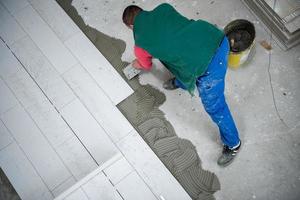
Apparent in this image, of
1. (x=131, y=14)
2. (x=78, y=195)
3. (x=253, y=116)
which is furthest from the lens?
(x=253, y=116)

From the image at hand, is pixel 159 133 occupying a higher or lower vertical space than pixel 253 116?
higher

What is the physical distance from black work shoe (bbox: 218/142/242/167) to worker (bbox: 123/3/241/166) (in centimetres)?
39

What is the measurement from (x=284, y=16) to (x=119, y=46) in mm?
1365

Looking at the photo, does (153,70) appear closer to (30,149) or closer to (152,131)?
(152,131)

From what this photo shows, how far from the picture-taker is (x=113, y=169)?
2.55m

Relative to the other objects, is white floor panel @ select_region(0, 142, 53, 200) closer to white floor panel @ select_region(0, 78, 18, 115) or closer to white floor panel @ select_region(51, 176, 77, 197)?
white floor panel @ select_region(51, 176, 77, 197)

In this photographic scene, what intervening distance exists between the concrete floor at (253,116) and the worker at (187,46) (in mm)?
500

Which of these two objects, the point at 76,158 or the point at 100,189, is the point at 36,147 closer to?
the point at 76,158

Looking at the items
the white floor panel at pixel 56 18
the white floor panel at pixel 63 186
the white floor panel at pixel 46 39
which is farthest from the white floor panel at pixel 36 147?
the white floor panel at pixel 56 18

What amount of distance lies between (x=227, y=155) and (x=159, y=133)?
0.55m

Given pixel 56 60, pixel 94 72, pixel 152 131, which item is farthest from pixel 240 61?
pixel 56 60

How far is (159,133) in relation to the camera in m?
2.67

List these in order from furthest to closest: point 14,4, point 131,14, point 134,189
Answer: point 14,4 → point 134,189 → point 131,14

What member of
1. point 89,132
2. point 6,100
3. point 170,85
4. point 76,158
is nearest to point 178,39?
point 170,85
